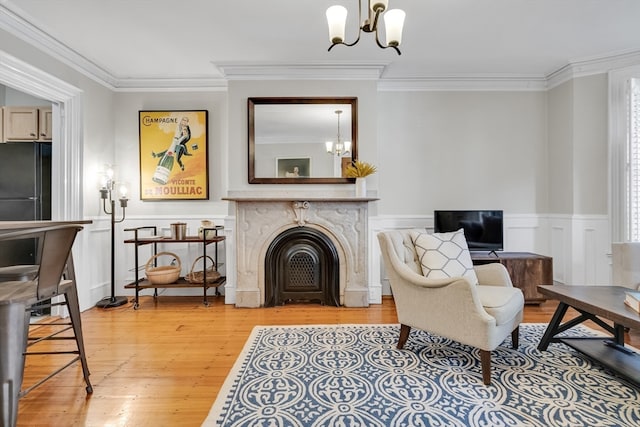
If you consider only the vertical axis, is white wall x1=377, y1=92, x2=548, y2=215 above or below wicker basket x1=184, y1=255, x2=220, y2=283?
above

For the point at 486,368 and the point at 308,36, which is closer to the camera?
the point at 486,368

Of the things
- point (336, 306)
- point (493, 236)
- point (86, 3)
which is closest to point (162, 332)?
point (336, 306)

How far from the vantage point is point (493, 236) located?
3668 mm

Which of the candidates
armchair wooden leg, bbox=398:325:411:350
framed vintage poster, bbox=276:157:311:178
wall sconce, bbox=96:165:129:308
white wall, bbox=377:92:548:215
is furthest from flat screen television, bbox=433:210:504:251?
wall sconce, bbox=96:165:129:308

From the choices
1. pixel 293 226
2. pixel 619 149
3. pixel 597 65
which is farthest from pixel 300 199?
pixel 597 65

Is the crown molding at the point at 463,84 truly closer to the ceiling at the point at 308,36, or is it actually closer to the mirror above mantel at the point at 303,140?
the ceiling at the point at 308,36

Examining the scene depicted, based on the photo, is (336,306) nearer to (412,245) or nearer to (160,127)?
(412,245)

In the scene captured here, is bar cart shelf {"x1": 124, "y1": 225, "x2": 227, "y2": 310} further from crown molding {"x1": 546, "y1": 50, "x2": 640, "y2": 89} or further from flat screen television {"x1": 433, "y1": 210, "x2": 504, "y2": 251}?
crown molding {"x1": 546, "y1": 50, "x2": 640, "y2": 89}

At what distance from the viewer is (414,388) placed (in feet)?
6.30

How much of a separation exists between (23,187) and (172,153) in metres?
1.49

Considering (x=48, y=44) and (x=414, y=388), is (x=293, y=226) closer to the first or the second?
(x=414, y=388)

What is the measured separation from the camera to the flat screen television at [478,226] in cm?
366

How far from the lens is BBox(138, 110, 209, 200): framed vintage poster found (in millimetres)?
4016

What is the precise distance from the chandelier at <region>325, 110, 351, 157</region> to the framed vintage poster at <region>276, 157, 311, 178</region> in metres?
0.28
